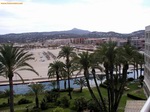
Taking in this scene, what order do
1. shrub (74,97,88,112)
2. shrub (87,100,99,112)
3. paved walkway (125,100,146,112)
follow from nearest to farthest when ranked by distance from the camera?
paved walkway (125,100,146,112)
shrub (87,100,99,112)
shrub (74,97,88,112)

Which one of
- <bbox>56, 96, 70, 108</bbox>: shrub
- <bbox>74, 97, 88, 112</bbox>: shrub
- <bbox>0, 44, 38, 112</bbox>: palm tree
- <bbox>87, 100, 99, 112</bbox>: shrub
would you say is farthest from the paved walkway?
<bbox>0, 44, 38, 112</bbox>: palm tree

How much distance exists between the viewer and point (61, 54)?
40.2 metres

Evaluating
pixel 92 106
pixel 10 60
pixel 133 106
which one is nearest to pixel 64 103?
pixel 92 106

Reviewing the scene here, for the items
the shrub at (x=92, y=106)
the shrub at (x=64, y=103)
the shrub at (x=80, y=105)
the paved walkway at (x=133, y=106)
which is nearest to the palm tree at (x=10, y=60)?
the shrub at (x=80, y=105)

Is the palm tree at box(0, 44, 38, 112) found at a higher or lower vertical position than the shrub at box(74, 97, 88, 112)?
higher

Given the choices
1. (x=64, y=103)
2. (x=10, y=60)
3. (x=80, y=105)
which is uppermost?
(x=10, y=60)

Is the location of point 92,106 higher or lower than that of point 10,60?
lower

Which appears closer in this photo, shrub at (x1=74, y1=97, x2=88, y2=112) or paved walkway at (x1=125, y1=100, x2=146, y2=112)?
paved walkway at (x1=125, y1=100, x2=146, y2=112)

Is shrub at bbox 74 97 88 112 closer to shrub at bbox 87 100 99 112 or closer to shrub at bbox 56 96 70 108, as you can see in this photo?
shrub at bbox 87 100 99 112

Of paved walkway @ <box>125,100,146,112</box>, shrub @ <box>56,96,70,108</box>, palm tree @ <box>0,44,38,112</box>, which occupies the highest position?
palm tree @ <box>0,44,38,112</box>

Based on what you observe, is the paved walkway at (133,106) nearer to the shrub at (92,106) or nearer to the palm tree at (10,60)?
the shrub at (92,106)

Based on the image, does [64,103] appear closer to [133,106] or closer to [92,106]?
[92,106]

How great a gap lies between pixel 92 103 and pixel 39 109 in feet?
23.1

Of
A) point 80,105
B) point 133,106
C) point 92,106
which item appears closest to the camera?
point 92,106
